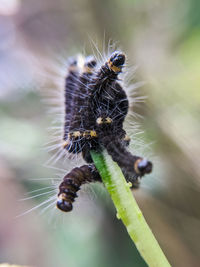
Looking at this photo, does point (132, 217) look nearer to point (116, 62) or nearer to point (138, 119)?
point (116, 62)

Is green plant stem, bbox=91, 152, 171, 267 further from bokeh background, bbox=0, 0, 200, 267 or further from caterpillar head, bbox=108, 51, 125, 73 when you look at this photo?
bokeh background, bbox=0, 0, 200, 267

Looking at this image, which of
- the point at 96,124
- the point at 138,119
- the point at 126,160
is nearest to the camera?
the point at 126,160

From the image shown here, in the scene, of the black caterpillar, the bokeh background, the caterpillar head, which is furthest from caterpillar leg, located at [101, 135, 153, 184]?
the bokeh background

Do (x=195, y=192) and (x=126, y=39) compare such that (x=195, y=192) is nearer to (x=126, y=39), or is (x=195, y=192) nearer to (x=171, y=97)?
(x=171, y=97)

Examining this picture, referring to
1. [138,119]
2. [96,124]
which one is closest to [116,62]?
[96,124]

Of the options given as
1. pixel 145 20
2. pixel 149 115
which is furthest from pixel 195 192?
pixel 145 20
